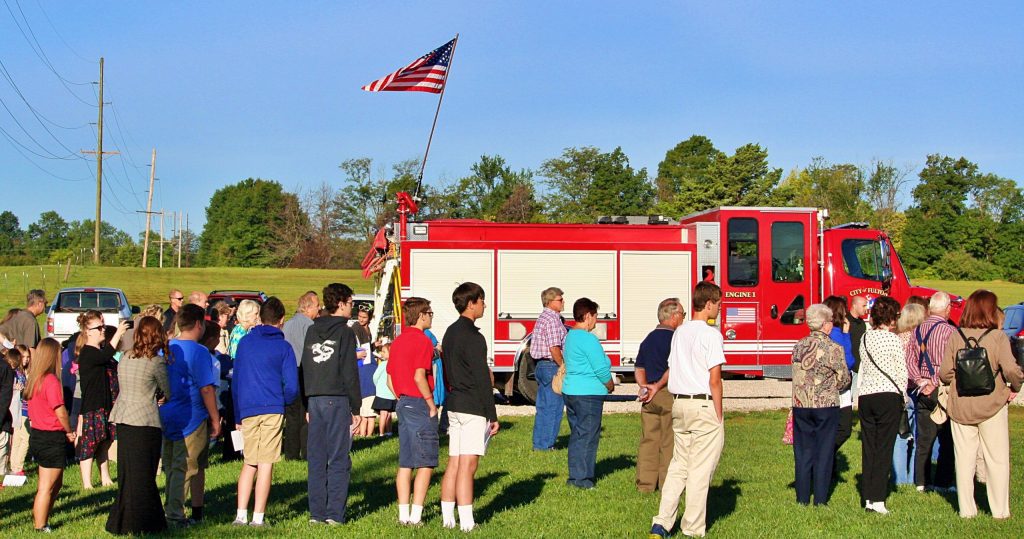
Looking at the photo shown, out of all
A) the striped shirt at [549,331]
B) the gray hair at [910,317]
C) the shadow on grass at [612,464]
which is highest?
the gray hair at [910,317]

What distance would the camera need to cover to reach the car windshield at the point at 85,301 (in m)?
26.5

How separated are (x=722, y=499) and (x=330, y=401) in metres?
3.75

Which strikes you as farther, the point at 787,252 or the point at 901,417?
the point at 787,252

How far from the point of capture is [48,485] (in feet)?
25.6

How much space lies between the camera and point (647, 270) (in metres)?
18.4

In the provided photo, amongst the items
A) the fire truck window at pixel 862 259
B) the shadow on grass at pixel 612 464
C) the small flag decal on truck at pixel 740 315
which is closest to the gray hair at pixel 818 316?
the shadow on grass at pixel 612 464

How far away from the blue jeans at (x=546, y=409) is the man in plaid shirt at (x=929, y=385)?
4050mm

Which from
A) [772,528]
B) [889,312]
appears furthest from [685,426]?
[889,312]

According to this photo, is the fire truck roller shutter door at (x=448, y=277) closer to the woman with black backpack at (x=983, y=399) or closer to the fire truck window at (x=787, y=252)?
the fire truck window at (x=787, y=252)

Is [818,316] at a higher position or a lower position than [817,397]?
higher

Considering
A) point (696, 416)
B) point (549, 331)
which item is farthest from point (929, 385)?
point (549, 331)

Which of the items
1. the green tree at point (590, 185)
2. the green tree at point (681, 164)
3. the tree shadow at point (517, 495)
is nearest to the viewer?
the tree shadow at point (517, 495)

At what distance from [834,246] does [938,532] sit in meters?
11.4

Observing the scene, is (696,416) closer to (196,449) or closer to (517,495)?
(517,495)
